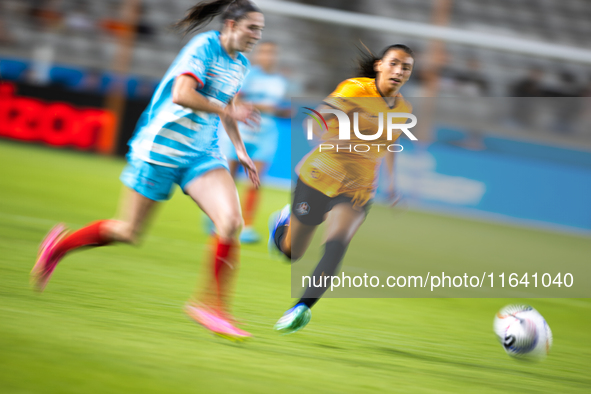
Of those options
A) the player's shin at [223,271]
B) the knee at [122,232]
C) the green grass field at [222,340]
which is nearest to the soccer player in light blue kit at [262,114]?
the green grass field at [222,340]

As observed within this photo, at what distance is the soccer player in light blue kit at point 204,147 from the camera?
11.0 feet

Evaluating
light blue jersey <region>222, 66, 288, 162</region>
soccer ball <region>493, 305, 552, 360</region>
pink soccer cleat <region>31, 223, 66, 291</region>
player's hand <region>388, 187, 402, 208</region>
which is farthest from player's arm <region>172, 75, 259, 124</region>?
light blue jersey <region>222, 66, 288, 162</region>

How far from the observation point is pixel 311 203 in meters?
4.07

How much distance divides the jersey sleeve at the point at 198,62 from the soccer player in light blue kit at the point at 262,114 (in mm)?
4005

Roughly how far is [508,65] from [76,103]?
8865 mm

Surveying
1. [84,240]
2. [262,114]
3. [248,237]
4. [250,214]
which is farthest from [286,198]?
[84,240]

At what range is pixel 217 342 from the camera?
10.8 ft

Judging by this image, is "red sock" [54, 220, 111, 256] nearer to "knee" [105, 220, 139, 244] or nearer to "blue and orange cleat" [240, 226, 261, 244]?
"knee" [105, 220, 139, 244]

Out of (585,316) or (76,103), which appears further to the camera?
(76,103)

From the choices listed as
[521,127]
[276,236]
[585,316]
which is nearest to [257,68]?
[276,236]

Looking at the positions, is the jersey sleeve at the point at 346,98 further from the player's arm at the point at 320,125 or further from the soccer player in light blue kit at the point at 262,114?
the soccer player in light blue kit at the point at 262,114

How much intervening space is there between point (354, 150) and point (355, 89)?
1.17ft

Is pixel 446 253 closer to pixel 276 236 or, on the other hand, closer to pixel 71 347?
pixel 276 236

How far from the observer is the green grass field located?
105 inches
